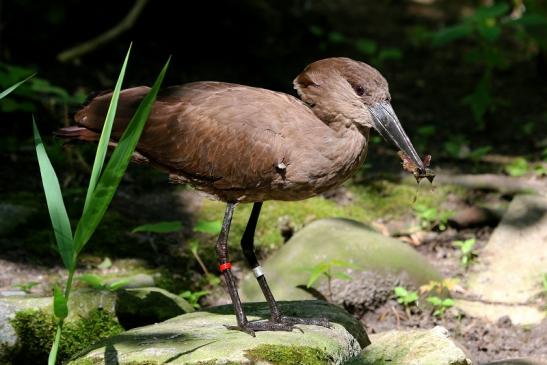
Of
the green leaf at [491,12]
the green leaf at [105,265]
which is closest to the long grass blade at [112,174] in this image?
the green leaf at [105,265]

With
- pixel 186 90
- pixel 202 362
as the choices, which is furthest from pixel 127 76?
pixel 202 362

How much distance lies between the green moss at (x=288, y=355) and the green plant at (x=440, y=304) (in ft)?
5.39

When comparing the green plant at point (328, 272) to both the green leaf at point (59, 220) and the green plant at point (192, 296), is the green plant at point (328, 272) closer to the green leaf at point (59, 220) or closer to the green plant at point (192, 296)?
the green plant at point (192, 296)

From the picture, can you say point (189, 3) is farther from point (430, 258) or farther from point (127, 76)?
point (430, 258)

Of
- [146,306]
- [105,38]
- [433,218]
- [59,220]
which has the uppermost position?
[105,38]

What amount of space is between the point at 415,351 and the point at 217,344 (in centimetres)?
87

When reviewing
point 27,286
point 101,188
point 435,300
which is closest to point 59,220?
point 101,188

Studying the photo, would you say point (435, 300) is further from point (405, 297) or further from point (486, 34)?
point (486, 34)

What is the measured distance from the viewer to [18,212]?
19.1 ft

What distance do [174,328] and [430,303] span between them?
1862mm

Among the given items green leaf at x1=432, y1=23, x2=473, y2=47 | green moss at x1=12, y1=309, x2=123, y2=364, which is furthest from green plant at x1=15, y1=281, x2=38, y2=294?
green leaf at x1=432, y1=23, x2=473, y2=47

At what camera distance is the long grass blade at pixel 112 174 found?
3160 millimetres

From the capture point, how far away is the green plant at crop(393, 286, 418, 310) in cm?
523

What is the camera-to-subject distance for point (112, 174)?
3176 mm
